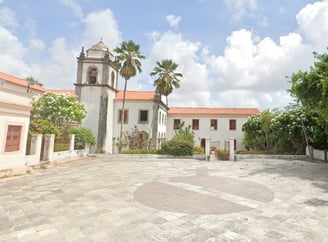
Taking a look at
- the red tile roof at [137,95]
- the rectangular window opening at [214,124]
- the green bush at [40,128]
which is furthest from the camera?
the rectangular window opening at [214,124]

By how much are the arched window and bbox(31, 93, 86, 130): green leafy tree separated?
18.0 feet

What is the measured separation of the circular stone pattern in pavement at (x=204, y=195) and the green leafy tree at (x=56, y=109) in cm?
1215

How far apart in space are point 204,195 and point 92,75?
20.4m

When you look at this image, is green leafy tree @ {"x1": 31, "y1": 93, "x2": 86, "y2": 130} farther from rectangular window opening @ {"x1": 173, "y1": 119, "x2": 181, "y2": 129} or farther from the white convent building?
rectangular window opening @ {"x1": 173, "y1": 119, "x2": 181, "y2": 129}

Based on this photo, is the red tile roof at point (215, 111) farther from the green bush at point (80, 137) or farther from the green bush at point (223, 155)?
the green bush at point (80, 137)

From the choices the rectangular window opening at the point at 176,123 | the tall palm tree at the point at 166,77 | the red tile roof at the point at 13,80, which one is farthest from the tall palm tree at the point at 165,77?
the red tile roof at the point at 13,80

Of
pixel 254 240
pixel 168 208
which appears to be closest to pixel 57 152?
pixel 168 208

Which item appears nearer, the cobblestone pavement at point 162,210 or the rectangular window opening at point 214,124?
the cobblestone pavement at point 162,210

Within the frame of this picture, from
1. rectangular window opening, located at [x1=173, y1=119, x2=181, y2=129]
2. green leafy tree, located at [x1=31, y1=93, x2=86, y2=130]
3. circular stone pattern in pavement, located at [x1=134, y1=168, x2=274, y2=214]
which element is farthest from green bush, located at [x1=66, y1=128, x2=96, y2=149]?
rectangular window opening, located at [x1=173, y1=119, x2=181, y2=129]

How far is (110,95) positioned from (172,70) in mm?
7811

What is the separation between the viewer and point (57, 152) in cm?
1498

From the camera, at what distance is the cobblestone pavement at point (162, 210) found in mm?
4375

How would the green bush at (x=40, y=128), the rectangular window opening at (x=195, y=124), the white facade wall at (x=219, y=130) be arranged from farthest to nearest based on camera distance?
the rectangular window opening at (x=195, y=124) < the white facade wall at (x=219, y=130) < the green bush at (x=40, y=128)

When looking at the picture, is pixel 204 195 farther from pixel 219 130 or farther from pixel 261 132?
pixel 219 130
